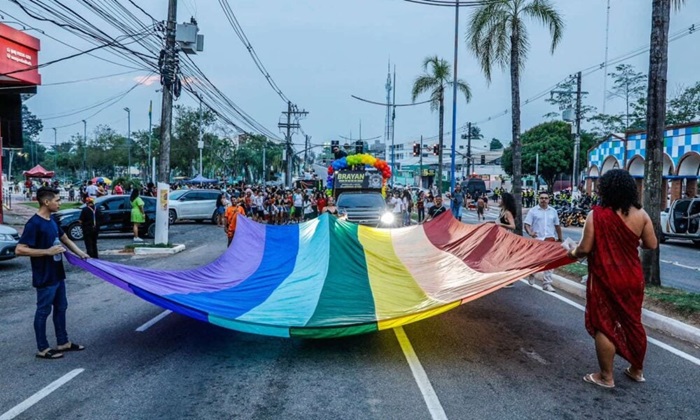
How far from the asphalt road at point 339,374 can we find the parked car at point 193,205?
18.1m

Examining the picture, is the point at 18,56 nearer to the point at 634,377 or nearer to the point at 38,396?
the point at 38,396

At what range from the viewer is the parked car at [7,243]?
12164mm

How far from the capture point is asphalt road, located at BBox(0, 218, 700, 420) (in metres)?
4.57

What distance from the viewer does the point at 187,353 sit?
241 inches

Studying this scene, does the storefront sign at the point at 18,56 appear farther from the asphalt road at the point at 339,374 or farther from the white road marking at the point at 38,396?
the white road marking at the point at 38,396

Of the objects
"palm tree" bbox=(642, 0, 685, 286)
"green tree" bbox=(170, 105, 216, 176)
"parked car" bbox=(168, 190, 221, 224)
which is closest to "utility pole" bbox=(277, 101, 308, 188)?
"green tree" bbox=(170, 105, 216, 176)

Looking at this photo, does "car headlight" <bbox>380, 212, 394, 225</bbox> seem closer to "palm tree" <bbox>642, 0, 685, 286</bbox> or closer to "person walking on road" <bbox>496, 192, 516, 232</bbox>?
"person walking on road" <bbox>496, 192, 516, 232</bbox>

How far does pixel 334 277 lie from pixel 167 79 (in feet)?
39.2

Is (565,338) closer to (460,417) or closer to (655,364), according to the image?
(655,364)

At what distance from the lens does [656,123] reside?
939 centimetres

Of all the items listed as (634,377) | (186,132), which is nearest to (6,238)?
(634,377)

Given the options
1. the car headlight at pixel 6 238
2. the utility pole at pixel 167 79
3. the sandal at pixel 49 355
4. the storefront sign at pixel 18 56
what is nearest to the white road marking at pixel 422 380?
the sandal at pixel 49 355

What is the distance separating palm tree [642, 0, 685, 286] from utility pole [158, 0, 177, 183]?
12942mm

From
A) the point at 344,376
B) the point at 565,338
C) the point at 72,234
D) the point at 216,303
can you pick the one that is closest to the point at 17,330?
the point at 216,303
